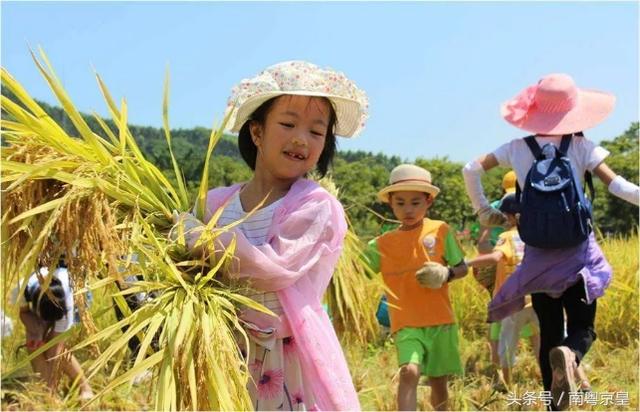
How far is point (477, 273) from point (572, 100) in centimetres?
209

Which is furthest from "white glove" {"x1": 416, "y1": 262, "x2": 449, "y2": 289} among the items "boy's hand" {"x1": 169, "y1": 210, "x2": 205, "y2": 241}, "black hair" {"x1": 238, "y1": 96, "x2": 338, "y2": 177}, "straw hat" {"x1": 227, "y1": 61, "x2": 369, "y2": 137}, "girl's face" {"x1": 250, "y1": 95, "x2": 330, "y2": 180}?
"boy's hand" {"x1": 169, "y1": 210, "x2": 205, "y2": 241}

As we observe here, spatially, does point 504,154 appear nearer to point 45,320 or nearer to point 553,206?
point 553,206

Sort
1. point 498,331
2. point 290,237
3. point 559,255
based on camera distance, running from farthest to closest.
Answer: point 498,331 → point 559,255 → point 290,237

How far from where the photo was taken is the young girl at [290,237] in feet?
6.99

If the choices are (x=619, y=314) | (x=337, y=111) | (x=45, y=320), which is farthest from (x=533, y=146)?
(x=45, y=320)

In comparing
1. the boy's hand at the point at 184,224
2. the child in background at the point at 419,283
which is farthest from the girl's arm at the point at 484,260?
the boy's hand at the point at 184,224

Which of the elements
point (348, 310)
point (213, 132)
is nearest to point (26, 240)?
point (213, 132)

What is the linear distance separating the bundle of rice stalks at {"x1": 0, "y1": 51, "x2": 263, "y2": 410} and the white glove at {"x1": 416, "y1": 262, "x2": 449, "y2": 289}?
1700mm

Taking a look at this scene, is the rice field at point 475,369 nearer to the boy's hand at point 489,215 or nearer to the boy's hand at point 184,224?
the boy's hand at point 489,215

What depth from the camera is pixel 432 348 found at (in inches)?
150

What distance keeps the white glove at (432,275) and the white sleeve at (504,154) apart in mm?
567

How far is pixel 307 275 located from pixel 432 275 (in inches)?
62.8

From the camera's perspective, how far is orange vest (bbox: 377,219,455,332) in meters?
3.81

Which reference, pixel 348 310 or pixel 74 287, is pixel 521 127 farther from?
pixel 74 287
